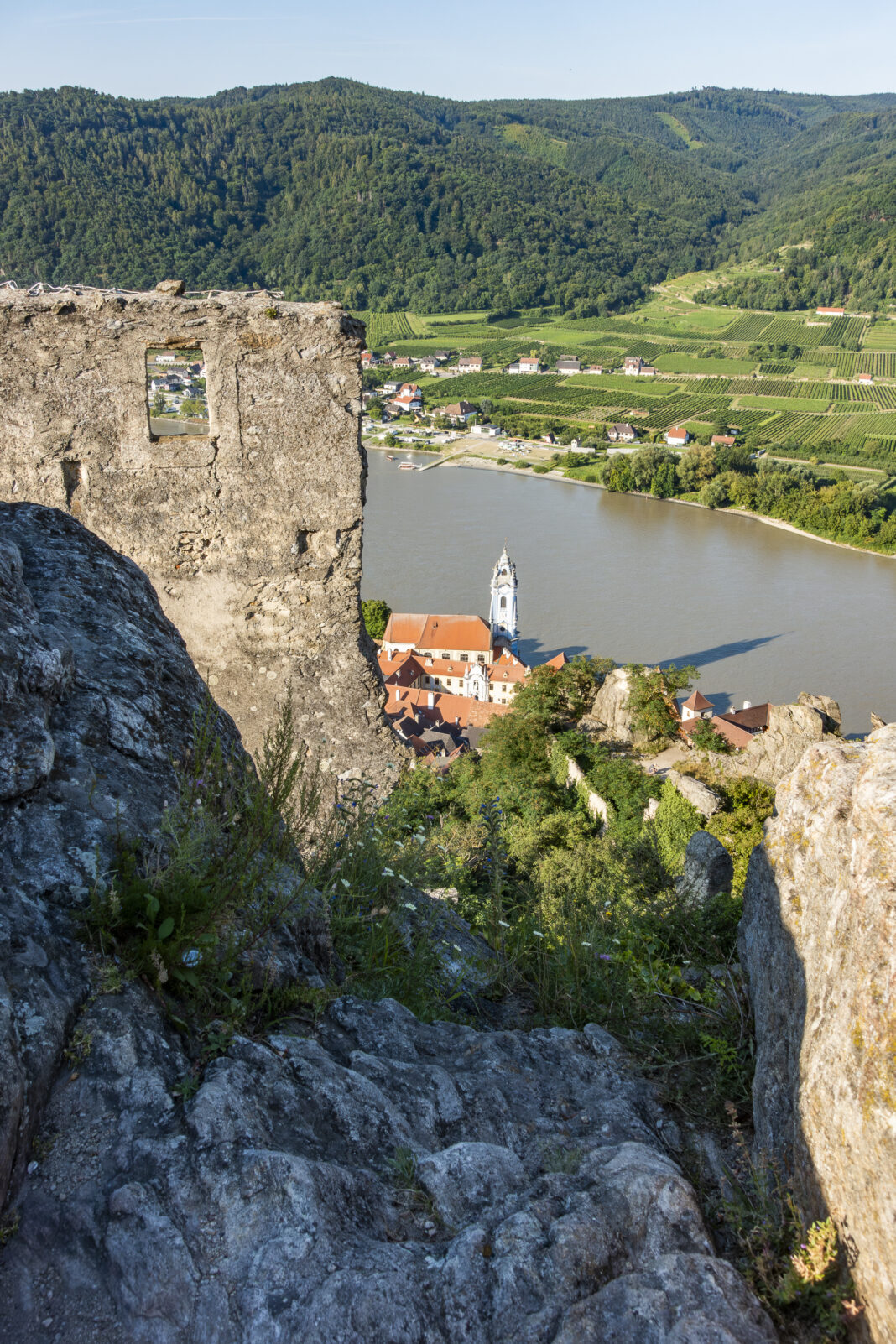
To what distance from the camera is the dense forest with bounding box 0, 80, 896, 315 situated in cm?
8056

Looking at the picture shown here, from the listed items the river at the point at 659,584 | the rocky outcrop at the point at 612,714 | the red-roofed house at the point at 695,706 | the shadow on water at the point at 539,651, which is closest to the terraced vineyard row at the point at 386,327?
the river at the point at 659,584

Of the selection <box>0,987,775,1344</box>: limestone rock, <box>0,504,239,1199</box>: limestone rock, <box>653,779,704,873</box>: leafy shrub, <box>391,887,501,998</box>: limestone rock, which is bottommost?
<box>653,779,704,873</box>: leafy shrub

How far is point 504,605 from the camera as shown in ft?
107

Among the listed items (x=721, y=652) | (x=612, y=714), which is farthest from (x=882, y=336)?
(x=612, y=714)

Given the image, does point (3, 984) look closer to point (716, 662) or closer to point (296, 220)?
point (716, 662)

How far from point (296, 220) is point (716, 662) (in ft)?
330

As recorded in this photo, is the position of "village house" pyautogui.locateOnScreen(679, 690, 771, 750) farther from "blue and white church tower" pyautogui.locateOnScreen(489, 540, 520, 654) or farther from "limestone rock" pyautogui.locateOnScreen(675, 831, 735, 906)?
"blue and white church tower" pyautogui.locateOnScreen(489, 540, 520, 654)

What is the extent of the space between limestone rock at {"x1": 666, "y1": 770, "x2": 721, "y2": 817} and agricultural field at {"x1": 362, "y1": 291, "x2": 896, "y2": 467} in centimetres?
5471

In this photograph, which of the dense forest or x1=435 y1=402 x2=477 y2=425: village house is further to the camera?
the dense forest

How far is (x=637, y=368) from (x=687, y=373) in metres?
4.96

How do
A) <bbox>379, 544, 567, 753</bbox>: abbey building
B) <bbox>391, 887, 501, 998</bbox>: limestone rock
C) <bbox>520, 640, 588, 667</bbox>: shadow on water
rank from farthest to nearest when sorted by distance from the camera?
<bbox>520, 640, 588, 667</bbox>: shadow on water → <bbox>379, 544, 567, 753</bbox>: abbey building → <bbox>391, 887, 501, 998</bbox>: limestone rock

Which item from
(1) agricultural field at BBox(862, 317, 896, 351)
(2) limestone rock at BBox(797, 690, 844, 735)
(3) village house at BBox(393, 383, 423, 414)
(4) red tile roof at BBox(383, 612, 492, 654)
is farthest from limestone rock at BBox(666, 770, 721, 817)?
(1) agricultural field at BBox(862, 317, 896, 351)

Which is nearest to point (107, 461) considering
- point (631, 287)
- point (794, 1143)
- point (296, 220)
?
point (794, 1143)

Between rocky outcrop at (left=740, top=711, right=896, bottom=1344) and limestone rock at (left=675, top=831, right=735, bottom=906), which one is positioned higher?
rocky outcrop at (left=740, top=711, right=896, bottom=1344)
